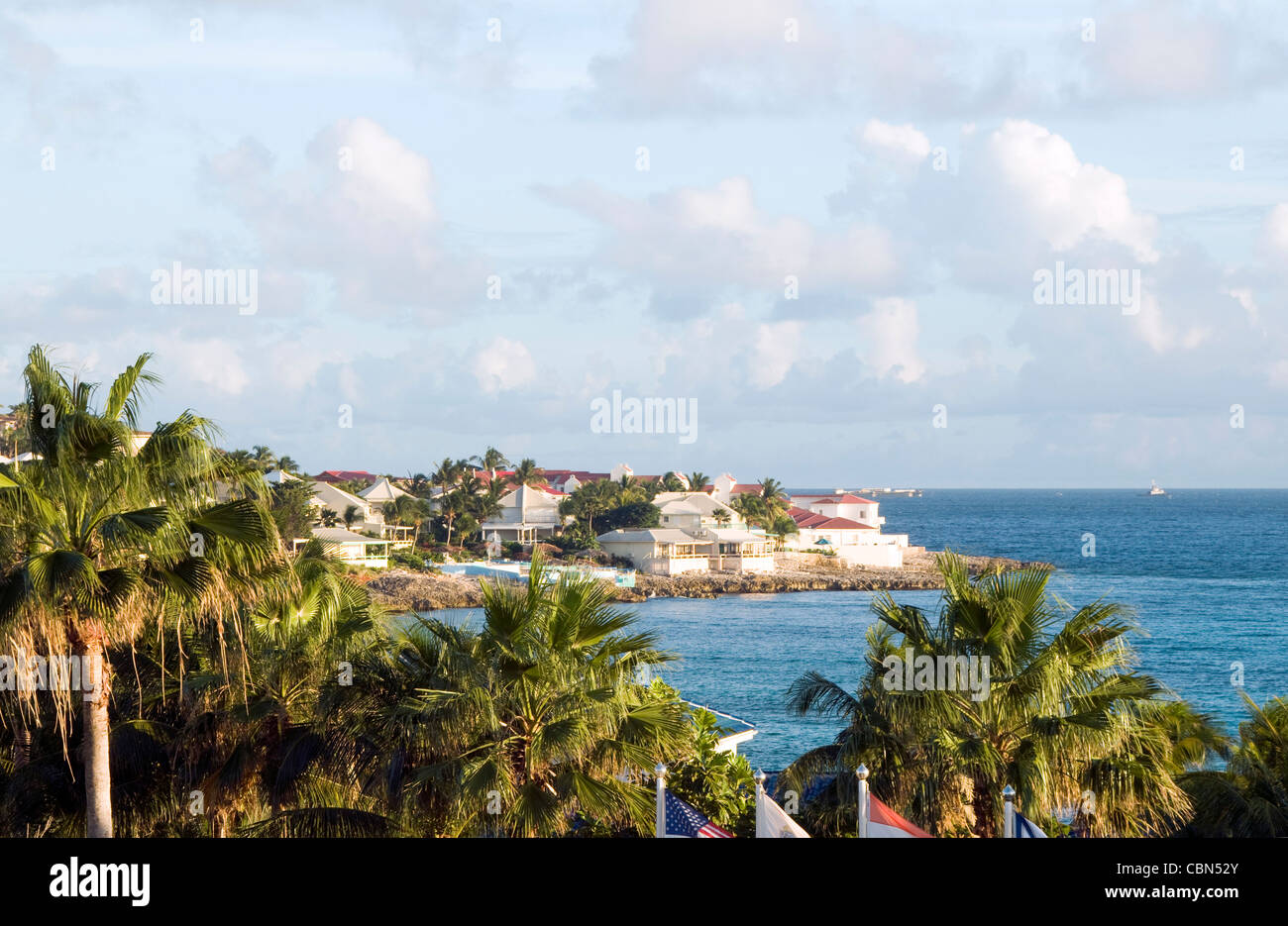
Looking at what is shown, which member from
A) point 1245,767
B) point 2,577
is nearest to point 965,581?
point 1245,767

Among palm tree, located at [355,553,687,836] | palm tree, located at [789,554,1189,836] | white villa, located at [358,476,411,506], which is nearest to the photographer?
palm tree, located at [355,553,687,836]

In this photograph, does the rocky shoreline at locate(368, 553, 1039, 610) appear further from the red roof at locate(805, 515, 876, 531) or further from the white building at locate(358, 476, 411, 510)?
the white building at locate(358, 476, 411, 510)

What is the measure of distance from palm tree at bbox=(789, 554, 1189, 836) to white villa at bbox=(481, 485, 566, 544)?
323 feet

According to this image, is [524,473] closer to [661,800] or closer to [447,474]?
[447,474]

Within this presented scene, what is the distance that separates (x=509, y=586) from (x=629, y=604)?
78306mm

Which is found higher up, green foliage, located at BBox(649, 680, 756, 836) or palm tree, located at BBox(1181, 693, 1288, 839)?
palm tree, located at BBox(1181, 693, 1288, 839)

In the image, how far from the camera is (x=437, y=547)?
10562 centimetres

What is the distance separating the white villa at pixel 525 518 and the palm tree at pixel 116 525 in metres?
99.2

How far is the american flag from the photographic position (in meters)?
8.58

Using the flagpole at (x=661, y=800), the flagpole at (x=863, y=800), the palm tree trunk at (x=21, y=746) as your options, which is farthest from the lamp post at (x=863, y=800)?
the palm tree trunk at (x=21, y=746)

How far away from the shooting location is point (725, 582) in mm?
97938

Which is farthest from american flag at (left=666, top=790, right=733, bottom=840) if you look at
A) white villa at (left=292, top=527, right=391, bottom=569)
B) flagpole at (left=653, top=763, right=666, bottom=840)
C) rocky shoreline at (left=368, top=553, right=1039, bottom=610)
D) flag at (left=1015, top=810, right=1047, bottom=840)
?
white villa at (left=292, top=527, right=391, bottom=569)

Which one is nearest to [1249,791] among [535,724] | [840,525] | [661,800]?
[661,800]

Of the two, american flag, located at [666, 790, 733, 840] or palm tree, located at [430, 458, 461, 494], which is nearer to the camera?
american flag, located at [666, 790, 733, 840]
